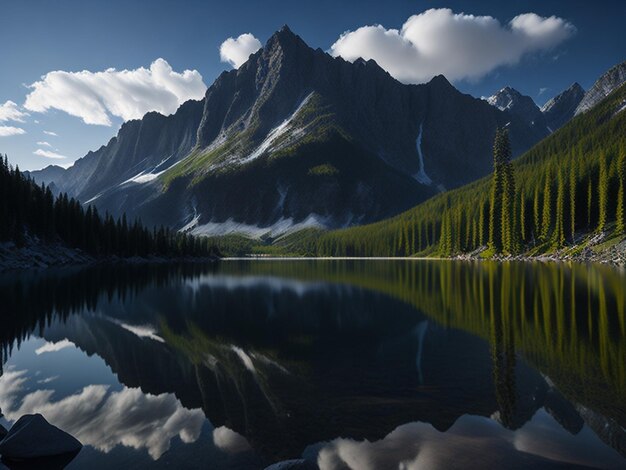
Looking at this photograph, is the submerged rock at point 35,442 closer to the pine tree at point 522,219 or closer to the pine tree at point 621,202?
the pine tree at point 621,202

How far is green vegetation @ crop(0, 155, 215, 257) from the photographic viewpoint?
9219 centimetres

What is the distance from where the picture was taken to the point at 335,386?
15062 mm

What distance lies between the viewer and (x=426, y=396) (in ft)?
45.1

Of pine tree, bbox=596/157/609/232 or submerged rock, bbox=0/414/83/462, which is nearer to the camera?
submerged rock, bbox=0/414/83/462

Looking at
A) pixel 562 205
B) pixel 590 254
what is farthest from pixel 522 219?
pixel 590 254

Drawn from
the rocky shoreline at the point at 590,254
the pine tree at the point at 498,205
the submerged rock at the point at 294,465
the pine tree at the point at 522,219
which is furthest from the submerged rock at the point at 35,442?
the pine tree at the point at 498,205

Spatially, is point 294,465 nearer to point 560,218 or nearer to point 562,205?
point 560,218

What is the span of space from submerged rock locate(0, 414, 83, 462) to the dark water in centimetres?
47

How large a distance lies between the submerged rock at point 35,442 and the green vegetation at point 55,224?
93017mm

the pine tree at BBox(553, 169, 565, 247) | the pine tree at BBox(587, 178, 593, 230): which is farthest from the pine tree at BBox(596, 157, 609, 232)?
the pine tree at BBox(553, 169, 565, 247)

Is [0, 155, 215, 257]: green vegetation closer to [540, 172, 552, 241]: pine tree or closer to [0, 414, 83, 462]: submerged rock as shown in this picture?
[0, 414, 83, 462]: submerged rock

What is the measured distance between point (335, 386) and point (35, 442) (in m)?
9.18

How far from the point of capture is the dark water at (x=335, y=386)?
10383 millimetres

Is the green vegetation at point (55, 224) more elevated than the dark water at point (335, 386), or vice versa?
the green vegetation at point (55, 224)
